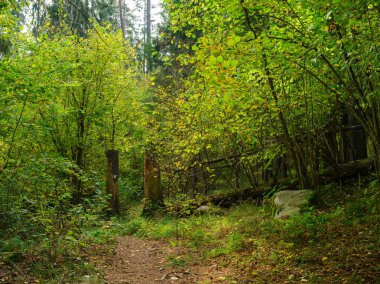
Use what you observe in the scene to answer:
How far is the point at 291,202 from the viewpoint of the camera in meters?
7.60

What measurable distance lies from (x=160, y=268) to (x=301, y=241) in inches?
97.6

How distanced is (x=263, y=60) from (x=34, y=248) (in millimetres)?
4703

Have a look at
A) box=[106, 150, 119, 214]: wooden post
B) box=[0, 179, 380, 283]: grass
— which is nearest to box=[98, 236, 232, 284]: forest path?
box=[0, 179, 380, 283]: grass

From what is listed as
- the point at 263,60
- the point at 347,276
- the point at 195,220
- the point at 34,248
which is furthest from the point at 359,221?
the point at 34,248

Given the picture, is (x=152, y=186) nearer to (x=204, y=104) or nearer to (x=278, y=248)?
(x=204, y=104)

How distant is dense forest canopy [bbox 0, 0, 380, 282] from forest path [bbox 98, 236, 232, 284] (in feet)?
3.26

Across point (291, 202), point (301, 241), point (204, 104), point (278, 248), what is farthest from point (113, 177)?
point (301, 241)

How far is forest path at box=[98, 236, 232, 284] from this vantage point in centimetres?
511

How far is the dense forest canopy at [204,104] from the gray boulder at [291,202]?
1.64 ft

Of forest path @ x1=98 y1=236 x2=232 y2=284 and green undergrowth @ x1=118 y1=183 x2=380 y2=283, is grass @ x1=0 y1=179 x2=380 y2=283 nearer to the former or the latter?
green undergrowth @ x1=118 y1=183 x2=380 y2=283

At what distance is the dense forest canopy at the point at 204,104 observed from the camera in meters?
4.44

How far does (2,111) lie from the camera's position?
6.42 metres

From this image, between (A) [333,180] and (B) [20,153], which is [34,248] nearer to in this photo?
(B) [20,153]

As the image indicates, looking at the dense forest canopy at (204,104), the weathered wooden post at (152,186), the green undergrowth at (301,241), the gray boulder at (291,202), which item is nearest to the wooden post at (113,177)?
the dense forest canopy at (204,104)
